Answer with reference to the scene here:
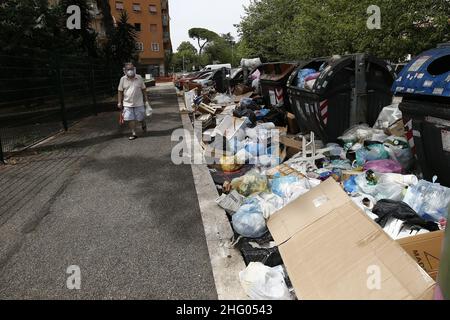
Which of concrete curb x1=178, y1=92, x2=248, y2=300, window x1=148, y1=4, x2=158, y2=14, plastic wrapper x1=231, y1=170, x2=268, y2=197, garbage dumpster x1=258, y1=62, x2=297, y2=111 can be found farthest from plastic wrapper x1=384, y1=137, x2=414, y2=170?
window x1=148, y1=4, x2=158, y2=14

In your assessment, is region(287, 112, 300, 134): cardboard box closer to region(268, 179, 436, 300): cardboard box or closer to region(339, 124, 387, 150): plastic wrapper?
region(339, 124, 387, 150): plastic wrapper

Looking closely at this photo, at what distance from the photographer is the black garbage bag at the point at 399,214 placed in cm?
280

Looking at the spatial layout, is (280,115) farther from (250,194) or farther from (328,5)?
(328,5)

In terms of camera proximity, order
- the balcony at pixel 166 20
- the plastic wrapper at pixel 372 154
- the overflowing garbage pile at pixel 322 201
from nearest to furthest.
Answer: the overflowing garbage pile at pixel 322 201, the plastic wrapper at pixel 372 154, the balcony at pixel 166 20

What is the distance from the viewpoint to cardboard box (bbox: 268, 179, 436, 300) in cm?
204

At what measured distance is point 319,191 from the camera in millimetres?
3072

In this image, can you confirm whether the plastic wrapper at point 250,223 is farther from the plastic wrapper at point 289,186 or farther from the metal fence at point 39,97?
the metal fence at point 39,97

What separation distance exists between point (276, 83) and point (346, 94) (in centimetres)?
237

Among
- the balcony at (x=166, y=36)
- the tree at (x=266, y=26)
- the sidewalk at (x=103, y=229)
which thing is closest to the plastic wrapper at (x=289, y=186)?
the sidewalk at (x=103, y=229)

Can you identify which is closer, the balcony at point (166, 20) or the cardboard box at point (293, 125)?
the cardboard box at point (293, 125)

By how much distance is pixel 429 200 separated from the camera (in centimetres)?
313

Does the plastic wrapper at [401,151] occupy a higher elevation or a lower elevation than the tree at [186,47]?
lower

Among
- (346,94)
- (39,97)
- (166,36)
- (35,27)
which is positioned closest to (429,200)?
(346,94)

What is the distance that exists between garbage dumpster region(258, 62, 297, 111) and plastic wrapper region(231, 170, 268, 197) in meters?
3.72
